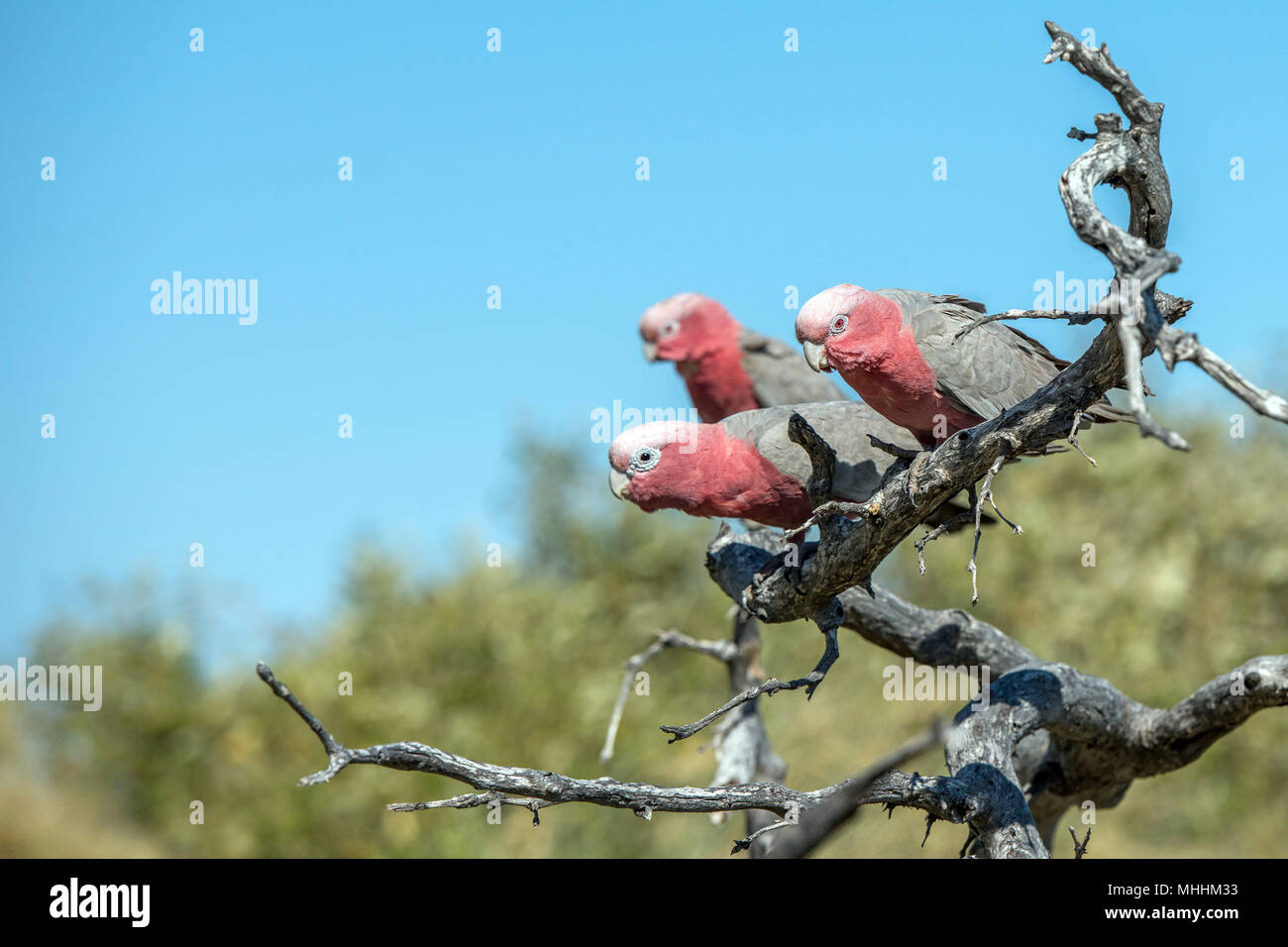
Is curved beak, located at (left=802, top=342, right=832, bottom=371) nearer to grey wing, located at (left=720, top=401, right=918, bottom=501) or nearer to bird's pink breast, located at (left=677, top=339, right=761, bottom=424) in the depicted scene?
grey wing, located at (left=720, top=401, right=918, bottom=501)

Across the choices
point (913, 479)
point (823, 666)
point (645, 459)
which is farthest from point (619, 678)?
point (913, 479)

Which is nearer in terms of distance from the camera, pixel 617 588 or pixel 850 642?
pixel 850 642

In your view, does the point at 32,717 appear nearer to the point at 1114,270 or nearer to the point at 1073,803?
the point at 1073,803

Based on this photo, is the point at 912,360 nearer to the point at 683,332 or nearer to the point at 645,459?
the point at 645,459

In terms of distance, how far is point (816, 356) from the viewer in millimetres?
4234

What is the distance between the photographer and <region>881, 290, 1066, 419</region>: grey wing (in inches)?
167

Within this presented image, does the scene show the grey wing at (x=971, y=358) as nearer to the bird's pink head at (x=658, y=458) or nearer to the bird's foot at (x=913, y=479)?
the bird's foot at (x=913, y=479)

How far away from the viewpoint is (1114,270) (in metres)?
2.68

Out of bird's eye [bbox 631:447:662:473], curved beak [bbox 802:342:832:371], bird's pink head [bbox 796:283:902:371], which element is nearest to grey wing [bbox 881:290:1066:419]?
bird's pink head [bbox 796:283:902:371]

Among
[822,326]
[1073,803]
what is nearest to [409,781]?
[1073,803]

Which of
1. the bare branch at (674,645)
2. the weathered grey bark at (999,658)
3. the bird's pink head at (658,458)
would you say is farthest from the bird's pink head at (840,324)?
the bare branch at (674,645)

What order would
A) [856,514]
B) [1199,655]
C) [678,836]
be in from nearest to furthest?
[856,514]
[678,836]
[1199,655]
